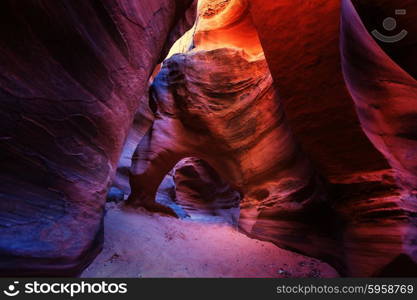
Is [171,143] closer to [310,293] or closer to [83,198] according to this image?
[83,198]

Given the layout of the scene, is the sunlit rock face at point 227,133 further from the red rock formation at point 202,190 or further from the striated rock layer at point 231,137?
the red rock formation at point 202,190

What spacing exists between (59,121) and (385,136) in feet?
15.4

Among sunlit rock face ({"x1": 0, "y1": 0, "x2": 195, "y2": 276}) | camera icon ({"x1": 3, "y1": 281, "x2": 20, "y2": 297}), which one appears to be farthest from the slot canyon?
camera icon ({"x1": 3, "y1": 281, "x2": 20, "y2": 297})

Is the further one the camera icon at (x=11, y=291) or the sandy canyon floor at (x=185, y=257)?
the sandy canyon floor at (x=185, y=257)

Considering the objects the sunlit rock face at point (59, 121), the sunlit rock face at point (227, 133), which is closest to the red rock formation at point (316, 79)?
the sunlit rock face at point (227, 133)

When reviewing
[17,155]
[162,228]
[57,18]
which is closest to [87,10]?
[57,18]

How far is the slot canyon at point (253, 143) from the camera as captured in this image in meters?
2.33

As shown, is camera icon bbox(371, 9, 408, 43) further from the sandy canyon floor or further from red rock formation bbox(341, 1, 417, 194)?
the sandy canyon floor

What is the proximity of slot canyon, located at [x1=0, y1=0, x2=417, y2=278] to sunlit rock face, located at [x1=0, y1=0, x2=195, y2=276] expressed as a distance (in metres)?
0.01

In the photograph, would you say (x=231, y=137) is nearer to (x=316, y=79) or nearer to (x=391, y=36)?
(x=316, y=79)

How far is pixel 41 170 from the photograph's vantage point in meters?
2.47

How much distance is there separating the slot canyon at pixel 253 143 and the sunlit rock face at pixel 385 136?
0.02m

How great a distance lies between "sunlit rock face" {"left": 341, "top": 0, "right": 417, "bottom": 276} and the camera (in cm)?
309

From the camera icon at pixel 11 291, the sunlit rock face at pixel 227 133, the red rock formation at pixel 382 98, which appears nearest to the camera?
the camera icon at pixel 11 291
